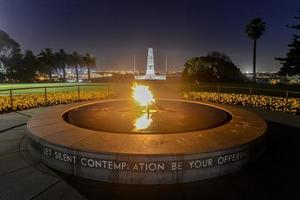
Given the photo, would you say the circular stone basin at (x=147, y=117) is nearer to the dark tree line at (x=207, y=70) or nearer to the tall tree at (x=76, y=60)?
the dark tree line at (x=207, y=70)

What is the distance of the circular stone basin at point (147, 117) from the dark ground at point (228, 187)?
1994mm

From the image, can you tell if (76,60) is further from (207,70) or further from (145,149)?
(145,149)

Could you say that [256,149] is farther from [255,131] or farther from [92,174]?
[92,174]

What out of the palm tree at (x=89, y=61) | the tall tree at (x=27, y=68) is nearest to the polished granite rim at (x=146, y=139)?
the tall tree at (x=27, y=68)

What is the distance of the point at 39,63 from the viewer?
255ft

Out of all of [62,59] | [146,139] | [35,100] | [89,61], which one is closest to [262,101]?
[146,139]

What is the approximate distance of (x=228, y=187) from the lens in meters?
4.90

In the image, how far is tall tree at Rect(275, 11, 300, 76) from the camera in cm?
3353

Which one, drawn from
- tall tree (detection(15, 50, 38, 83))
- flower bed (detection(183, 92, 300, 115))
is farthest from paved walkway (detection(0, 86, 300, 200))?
tall tree (detection(15, 50, 38, 83))

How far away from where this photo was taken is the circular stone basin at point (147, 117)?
24.3ft

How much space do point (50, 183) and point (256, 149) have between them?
462 centimetres

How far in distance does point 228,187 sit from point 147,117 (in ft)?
14.7

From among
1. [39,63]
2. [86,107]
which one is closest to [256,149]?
[86,107]

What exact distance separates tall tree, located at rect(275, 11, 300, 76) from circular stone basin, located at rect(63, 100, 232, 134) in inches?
1119
